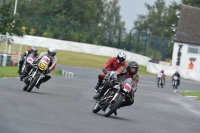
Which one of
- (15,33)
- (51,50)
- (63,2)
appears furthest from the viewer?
(63,2)

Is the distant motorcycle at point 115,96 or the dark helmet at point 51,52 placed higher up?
the dark helmet at point 51,52

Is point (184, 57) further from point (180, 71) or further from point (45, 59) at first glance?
point (45, 59)

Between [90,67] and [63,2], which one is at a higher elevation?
[63,2]

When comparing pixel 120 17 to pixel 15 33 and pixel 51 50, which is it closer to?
pixel 15 33

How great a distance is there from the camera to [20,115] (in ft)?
42.5

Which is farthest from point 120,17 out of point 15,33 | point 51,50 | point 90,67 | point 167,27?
point 51,50

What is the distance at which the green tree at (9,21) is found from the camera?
46.6 m

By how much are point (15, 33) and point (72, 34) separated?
3201cm

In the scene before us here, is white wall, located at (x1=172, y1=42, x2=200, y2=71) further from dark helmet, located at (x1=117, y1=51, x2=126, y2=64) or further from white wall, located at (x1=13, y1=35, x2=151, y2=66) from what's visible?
dark helmet, located at (x1=117, y1=51, x2=126, y2=64)

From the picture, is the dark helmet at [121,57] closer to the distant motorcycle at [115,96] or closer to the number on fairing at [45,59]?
the distant motorcycle at [115,96]

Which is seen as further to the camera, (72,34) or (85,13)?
(85,13)

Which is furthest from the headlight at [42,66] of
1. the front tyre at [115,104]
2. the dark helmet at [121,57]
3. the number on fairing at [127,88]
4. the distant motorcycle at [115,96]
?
the number on fairing at [127,88]

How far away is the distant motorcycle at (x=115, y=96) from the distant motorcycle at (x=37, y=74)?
18.0ft

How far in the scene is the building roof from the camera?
255 ft
